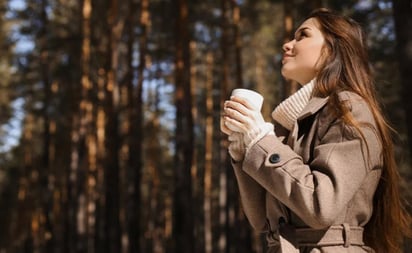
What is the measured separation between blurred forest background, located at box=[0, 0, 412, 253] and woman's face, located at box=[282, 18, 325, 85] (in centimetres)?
437

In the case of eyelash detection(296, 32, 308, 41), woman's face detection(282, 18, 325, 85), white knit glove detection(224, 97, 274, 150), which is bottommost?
white knit glove detection(224, 97, 274, 150)

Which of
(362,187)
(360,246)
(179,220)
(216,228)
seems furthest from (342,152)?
(216,228)

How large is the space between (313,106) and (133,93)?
16.7 metres

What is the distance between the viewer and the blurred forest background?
48.2 ft

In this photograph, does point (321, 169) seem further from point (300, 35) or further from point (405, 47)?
point (405, 47)

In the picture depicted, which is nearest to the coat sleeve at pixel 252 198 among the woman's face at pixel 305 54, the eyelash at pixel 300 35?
the woman's face at pixel 305 54

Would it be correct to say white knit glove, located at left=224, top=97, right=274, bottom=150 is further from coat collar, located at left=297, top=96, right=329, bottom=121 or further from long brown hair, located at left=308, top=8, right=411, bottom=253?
long brown hair, located at left=308, top=8, right=411, bottom=253

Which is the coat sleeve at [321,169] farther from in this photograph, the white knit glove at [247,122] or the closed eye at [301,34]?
the closed eye at [301,34]

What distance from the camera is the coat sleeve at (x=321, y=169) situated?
1764 mm

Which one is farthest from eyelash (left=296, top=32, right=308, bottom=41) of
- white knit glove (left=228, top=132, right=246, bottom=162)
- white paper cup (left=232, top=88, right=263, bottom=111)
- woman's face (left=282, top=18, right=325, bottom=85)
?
white knit glove (left=228, top=132, right=246, bottom=162)

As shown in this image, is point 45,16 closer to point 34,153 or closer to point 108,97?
point 108,97

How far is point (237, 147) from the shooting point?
6.53ft

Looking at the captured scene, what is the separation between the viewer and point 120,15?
2184 cm

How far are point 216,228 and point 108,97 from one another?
1076 inches
